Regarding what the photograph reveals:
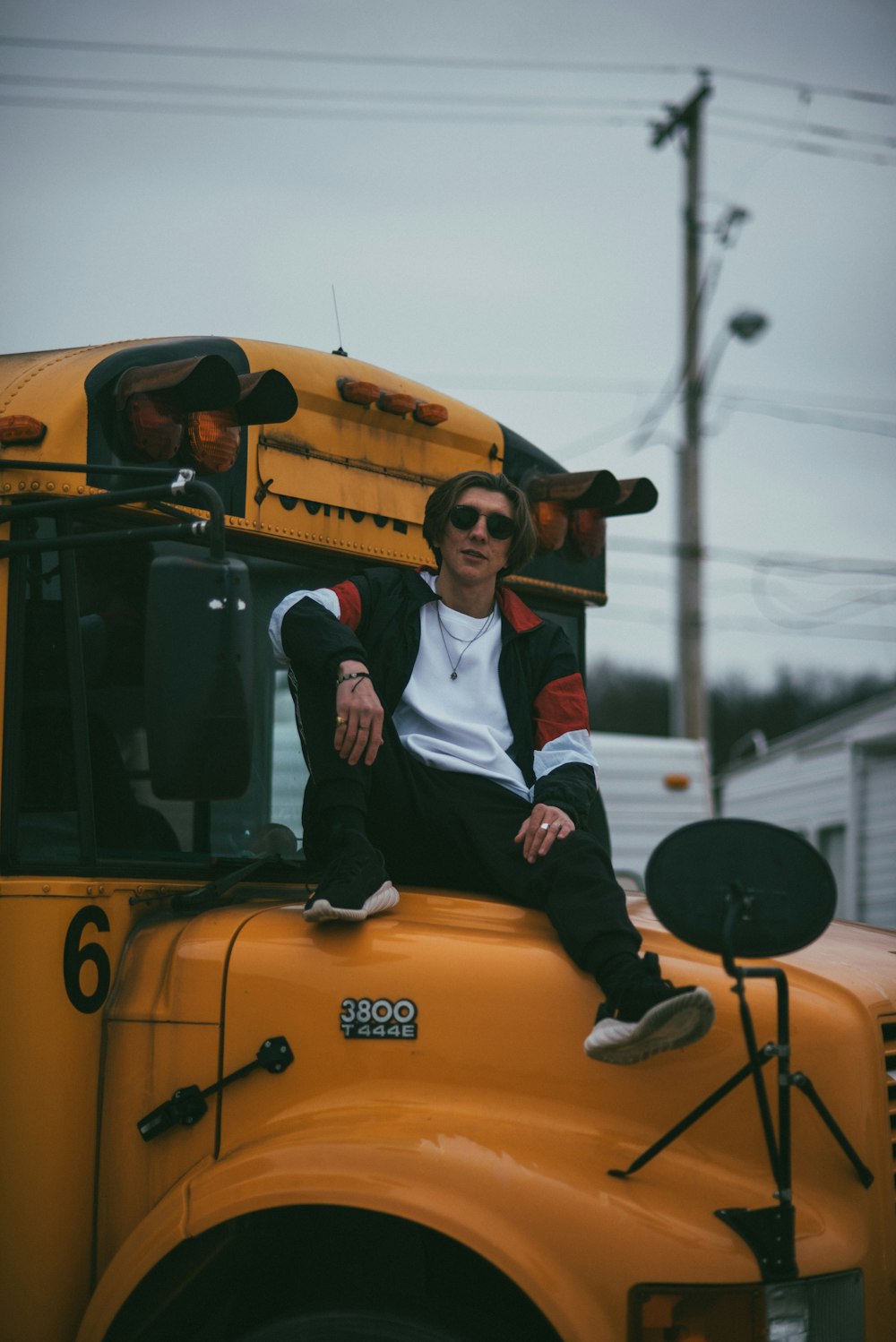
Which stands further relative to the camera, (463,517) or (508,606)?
(508,606)

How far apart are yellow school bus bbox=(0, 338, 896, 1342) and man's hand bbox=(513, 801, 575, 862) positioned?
15 cm

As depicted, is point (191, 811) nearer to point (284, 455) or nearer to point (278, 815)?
point (278, 815)

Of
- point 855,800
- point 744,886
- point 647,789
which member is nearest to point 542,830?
point 744,886

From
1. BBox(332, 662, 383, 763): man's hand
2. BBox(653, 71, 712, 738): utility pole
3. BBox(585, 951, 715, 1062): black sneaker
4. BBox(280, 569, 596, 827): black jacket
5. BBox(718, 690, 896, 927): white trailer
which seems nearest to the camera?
BBox(585, 951, 715, 1062): black sneaker

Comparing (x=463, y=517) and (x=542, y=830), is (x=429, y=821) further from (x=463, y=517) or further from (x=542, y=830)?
(x=463, y=517)

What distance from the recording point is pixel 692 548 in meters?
16.4

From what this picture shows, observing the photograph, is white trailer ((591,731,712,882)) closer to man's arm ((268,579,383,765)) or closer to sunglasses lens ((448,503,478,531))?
sunglasses lens ((448,503,478,531))

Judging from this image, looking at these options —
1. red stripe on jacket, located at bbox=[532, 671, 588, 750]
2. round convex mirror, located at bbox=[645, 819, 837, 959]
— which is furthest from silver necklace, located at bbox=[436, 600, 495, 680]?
round convex mirror, located at bbox=[645, 819, 837, 959]

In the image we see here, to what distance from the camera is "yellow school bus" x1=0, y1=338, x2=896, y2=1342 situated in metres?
2.34

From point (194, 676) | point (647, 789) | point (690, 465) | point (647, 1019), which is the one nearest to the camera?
point (647, 1019)

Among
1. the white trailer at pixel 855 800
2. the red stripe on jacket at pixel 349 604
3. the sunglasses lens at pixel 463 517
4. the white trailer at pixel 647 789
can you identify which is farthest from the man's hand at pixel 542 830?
the white trailer at pixel 855 800

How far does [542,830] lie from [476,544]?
747 millimetres

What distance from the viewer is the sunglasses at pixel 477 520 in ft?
10.6

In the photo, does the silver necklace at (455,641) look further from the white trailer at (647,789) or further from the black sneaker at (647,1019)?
the white trailer at (647,789)
